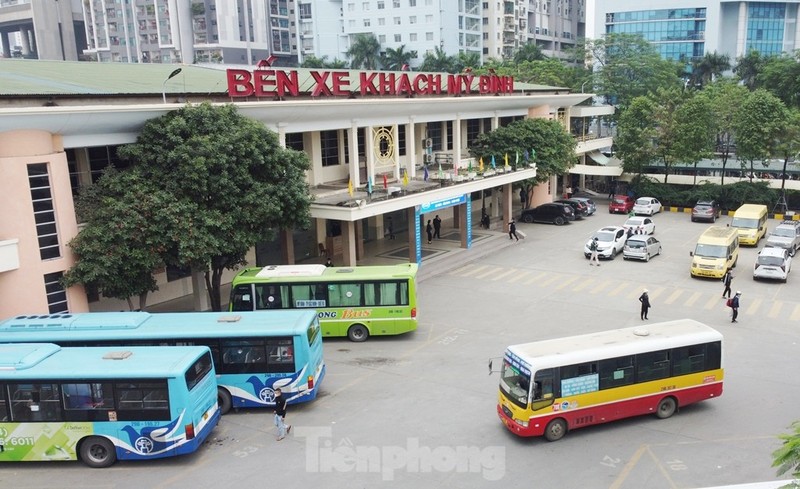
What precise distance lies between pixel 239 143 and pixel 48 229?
6.80 m

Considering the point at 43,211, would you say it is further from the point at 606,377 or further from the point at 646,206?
the point at 646,206

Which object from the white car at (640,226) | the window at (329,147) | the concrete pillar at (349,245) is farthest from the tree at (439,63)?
the concrete pillar at (349,245)

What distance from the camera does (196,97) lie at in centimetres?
2759

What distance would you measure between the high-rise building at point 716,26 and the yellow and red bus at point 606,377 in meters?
92.5

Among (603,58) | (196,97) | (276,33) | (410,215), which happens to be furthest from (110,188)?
(276,33)

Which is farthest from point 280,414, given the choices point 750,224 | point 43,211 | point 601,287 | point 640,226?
point 750,224

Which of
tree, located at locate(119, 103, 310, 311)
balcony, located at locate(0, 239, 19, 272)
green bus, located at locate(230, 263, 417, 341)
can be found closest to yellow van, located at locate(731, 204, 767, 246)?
green bus, located at locate(230, 263, 417, 341)

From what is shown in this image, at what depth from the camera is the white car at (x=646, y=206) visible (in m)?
47.8

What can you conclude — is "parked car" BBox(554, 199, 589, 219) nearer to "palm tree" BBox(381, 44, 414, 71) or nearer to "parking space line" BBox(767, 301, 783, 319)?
"parking space line" BBox(767, 301, 783, 319)

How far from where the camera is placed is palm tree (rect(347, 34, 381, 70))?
88500 mm

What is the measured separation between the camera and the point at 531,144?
44156 millimetres

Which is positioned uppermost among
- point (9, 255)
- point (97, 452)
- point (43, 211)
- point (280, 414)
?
point (43, 211)

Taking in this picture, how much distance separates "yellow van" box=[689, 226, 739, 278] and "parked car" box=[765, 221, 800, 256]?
146 inches

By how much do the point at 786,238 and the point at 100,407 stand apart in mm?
34001
